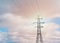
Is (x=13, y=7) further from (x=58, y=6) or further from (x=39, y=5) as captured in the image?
(x=58, y=6)

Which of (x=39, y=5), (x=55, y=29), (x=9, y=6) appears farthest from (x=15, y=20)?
(x=55, y=29)

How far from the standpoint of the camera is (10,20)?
8.98 m

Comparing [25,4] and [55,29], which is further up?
[25,4]

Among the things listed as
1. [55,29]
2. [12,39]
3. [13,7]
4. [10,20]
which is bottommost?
[12,39]

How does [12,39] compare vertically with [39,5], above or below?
below

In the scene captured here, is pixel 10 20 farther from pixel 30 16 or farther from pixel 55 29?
pixel 55 29

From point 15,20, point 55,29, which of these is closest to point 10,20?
point 15,20

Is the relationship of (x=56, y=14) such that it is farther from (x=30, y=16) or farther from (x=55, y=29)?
(x=30, y=16)

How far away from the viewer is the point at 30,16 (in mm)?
8781

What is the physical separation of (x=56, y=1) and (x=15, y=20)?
2.64m

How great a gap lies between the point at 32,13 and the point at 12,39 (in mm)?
1924

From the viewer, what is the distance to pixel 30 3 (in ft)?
28.2

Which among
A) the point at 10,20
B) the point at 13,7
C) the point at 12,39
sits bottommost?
the point at 12,39

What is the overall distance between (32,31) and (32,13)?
1050 millimetres
